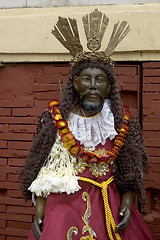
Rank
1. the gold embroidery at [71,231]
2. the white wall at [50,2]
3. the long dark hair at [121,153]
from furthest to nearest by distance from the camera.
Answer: the white wall at [50,2] → the long dark hair at [121,153] → the gold embroidery at [71,231]

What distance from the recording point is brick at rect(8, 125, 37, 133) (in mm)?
3586

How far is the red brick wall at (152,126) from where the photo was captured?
333 cm

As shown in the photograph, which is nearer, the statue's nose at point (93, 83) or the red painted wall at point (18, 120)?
the statue's nose at point (93, 83)

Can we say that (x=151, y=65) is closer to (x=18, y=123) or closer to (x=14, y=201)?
(x=18, y=123)

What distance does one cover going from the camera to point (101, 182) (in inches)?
99.9

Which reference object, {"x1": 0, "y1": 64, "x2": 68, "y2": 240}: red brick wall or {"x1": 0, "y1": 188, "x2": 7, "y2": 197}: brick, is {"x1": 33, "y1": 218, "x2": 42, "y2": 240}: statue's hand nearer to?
{"x1": 0, "y1": 64, "x2": 68, "y2": 240}: red brick wall

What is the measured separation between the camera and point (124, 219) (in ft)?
8.07

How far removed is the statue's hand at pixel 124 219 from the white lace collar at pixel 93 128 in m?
0.52

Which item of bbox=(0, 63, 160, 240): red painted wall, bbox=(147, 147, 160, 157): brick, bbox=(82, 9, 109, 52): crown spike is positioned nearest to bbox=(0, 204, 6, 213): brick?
bbox=(0, 63, 160, 240): red painted wall

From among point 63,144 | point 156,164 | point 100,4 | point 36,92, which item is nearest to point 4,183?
point 36,92

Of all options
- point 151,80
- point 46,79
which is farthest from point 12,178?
point 151,80

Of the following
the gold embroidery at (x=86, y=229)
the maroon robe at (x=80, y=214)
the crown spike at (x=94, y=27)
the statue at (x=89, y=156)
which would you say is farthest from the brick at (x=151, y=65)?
the gold embroidery at (x=86, y=229)

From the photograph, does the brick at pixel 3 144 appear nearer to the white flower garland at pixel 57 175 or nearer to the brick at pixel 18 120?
the brick at pixel 18 120

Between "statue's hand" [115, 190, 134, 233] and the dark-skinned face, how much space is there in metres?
0.72
